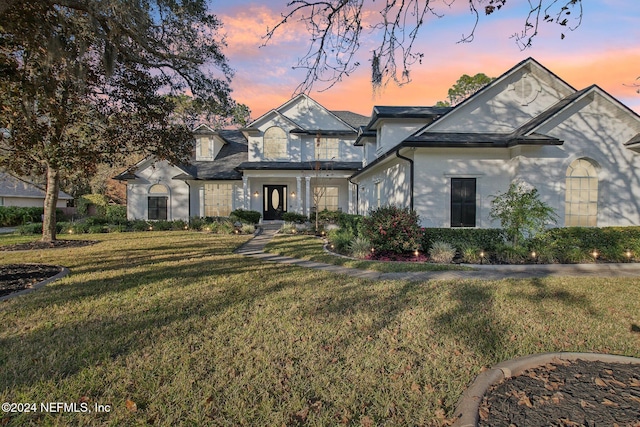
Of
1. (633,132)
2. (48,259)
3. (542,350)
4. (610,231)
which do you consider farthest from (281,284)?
(633,132)

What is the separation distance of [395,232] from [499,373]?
6943 millimetres

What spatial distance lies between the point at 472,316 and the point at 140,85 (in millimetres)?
9334

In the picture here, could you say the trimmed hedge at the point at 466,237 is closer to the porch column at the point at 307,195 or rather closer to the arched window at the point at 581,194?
the arched window at the point at 581,194

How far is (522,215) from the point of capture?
30.7ft

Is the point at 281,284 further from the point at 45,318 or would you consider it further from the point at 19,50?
the point at 19,50

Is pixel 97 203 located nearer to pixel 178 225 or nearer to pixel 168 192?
pixel 168 192

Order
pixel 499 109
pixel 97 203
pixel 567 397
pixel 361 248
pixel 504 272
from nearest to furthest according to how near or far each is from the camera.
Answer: pixel 567 397, pixel 504 272, pixel 361 248, pixel 499 109, pixel 97 203

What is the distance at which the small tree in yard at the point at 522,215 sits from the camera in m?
9.31

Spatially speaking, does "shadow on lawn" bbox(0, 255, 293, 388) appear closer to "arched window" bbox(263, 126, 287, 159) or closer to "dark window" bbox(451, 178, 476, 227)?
"dark window" bbox(451, 178, 476, 227)

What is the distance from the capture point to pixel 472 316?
15.8 ft

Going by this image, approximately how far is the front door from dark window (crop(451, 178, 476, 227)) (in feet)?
45.7

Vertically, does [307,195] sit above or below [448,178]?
below

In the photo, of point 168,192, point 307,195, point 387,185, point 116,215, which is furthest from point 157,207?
point 387,185

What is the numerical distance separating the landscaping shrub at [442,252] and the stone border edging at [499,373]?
580 centimetres
